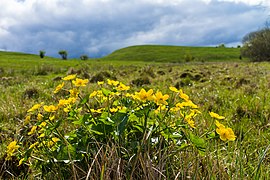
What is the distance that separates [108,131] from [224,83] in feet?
25.9

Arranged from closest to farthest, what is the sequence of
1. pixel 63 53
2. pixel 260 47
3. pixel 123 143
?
1. pixel 123 143
2. pixel 260 47
3. pixel 63 53

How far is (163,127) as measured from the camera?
87.0 inches

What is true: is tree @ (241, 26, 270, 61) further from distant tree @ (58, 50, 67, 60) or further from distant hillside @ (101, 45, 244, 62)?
distant tree @ (58, 50, 67, 60)

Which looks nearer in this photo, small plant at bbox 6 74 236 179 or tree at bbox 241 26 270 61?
small plant at bbox 6 74 236 179

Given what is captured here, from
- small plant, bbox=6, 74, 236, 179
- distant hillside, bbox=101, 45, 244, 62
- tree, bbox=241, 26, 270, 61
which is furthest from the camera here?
distant hillside, bbox=101, 45, 244, 62

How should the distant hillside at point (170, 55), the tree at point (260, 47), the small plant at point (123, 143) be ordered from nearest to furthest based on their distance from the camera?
the small plant at point (123, 143) < the tree at point (260, 47) < the distant hillside at point (170, 55)

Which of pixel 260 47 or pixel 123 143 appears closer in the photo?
pixel 123 143

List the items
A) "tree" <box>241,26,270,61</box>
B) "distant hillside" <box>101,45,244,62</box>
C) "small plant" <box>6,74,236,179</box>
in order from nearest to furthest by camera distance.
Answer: "small plant" <box>6,74,236,179</box>, "tree" <box>241,26,270,61</box>, "distant hillside" <box>101,45,244,62</box>

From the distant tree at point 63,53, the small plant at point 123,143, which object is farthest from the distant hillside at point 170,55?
the small plant at point 123,143

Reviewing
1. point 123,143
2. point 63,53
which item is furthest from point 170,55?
point 123,143

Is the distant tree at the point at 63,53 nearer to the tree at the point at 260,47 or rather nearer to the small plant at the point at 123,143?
the tree at the point at 260,47

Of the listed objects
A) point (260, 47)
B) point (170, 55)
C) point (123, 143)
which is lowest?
point (123, 143)

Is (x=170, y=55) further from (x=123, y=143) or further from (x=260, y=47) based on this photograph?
(x=123, y=143)

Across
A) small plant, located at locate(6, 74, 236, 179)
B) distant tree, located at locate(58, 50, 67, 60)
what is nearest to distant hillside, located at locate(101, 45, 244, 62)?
distant tree, located at locate(58, 50, 67, 60)
